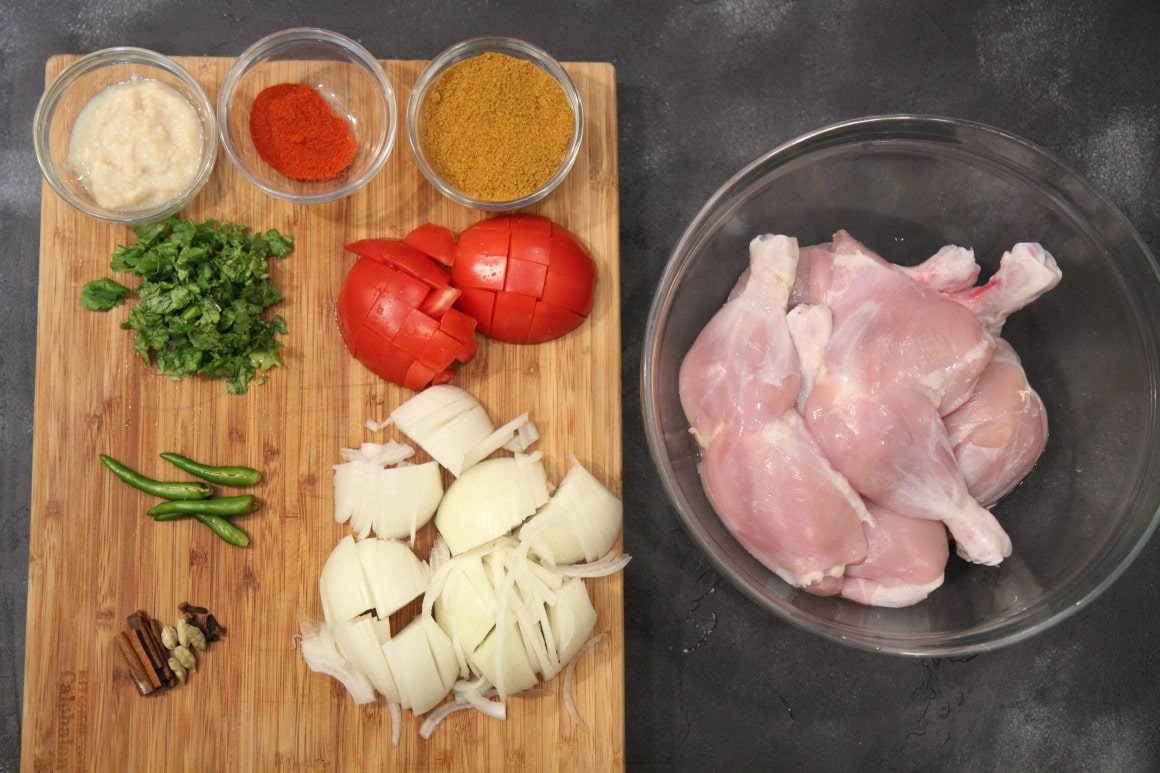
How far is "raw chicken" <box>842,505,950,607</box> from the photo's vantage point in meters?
1.96

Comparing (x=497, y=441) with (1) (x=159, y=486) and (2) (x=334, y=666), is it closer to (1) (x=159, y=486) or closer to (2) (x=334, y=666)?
(2) (x=334, y=666)

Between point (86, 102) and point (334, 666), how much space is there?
157 centimetres

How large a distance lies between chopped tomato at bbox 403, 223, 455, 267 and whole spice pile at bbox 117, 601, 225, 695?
107 centimetres

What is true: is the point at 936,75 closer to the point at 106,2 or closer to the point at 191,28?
the point at 191,28

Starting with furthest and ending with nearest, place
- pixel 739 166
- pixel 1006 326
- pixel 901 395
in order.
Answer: pixel 739 166 → pixel 1006 326 → pixel 901 395

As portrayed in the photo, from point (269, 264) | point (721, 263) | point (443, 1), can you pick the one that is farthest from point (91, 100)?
point (721, 263)

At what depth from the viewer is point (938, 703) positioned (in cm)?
233

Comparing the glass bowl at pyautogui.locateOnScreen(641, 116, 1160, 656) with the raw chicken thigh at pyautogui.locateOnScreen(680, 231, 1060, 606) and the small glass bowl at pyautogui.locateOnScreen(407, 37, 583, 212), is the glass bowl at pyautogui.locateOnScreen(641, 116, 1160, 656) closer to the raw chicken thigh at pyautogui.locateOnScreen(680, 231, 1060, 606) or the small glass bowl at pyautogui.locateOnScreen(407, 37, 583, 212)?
the raw chicken thigh at pyautogui.locateOnScreen(680, 231, 1060, 606)

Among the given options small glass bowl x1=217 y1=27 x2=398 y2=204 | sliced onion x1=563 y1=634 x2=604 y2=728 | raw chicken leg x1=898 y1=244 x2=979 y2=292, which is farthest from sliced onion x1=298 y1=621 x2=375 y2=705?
raw chicken leg x1=898 y1=244 x2=979 y2=292

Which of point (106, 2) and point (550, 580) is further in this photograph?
point (106, 2)

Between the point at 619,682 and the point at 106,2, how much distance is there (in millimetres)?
2367

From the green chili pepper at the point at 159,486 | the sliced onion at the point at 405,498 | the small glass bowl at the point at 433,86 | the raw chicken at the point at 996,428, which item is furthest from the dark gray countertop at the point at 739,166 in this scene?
the raw chicken at the point at 996,428

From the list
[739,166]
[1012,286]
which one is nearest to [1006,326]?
[1012,286]

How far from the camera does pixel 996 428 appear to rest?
6.43ft
